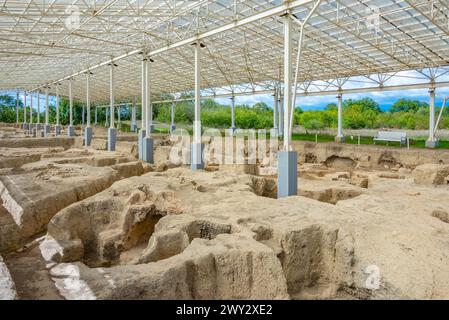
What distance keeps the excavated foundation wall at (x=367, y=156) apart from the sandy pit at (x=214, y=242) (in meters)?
7.81

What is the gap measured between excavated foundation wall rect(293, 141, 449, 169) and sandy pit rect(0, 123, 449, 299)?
7811mm

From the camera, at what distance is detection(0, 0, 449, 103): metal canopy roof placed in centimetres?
1480

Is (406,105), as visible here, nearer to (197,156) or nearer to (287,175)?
(197,156)

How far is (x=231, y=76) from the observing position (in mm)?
31000

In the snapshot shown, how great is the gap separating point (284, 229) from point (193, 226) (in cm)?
164

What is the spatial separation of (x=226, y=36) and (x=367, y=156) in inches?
424

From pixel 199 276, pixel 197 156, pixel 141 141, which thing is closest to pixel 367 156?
pixel 197 156

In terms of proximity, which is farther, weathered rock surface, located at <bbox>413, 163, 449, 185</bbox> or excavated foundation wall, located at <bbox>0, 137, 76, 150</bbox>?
excavated foundation wall, located at <bbox>0, 137, 76, 150</bbox>

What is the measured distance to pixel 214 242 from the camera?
552cm

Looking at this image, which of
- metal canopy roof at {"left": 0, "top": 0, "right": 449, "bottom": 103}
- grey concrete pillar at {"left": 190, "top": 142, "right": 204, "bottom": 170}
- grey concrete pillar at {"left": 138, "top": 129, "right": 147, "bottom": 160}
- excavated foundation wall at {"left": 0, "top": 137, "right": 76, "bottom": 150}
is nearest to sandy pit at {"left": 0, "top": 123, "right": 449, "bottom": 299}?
grey concrete pillar at {"left": 190, "top": 142, "right": 204, "bottom": 170}

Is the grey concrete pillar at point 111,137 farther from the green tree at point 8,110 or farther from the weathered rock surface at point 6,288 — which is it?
the green tree at point 8,110

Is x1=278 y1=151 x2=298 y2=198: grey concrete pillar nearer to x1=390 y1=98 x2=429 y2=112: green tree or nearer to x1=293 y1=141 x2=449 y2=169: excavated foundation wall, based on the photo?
x1=293 y1=141 x2=449 y2=169: excavated foundation wall

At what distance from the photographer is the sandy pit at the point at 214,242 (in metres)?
4.75

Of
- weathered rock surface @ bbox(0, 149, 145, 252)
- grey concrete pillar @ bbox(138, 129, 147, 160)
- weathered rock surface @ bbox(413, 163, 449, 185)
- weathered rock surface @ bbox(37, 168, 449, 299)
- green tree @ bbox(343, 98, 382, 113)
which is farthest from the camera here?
green tree @ bbox(343, 98, 382, 113)
